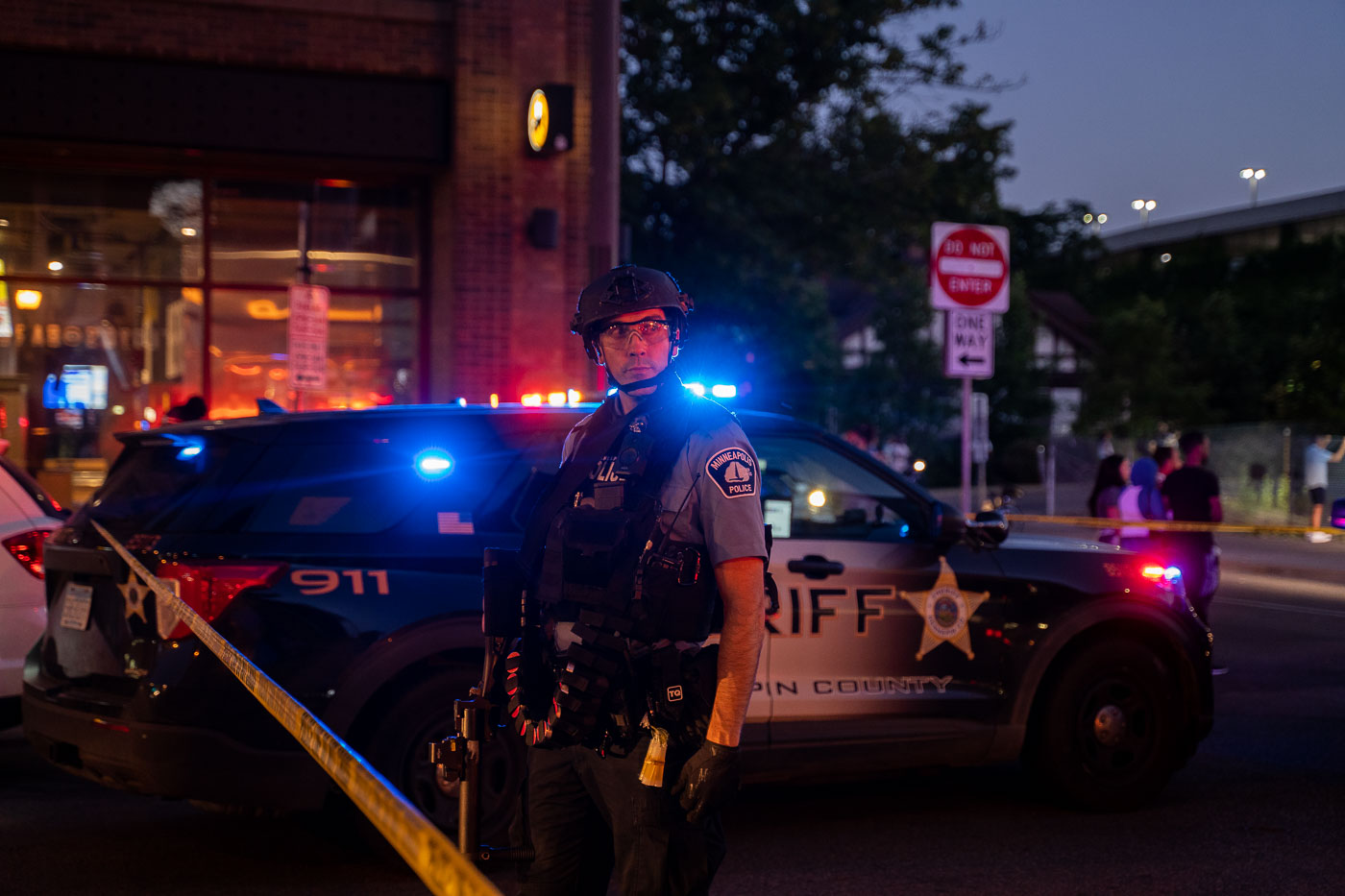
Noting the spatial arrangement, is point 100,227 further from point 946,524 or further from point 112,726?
point 946,524

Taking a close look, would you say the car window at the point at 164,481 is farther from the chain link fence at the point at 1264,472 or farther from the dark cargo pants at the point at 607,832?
the chain link fence at the point at 1264,472

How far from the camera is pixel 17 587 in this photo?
6914 millimetres

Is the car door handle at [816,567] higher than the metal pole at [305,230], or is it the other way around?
the metal pole at [305,230]

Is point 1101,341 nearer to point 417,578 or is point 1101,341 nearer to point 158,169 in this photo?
point 158,169

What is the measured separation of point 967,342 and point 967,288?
0.45 meters

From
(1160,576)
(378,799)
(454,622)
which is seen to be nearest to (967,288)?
(1160,576)

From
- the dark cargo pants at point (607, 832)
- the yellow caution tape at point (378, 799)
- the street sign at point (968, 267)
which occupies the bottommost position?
the dark cargo pants at point (607, 832)

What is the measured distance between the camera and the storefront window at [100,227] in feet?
45.4

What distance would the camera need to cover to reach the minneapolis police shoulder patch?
10.4ft

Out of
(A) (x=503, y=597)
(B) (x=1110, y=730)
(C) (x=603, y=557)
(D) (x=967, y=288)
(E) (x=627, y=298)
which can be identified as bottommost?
(B) (x=1110, y=730)

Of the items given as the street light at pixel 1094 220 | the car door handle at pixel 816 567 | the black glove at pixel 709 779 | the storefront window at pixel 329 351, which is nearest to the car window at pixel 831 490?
the car door handle at pixel 816 567

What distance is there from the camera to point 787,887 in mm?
5254

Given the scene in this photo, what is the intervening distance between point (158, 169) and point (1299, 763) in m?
11.4

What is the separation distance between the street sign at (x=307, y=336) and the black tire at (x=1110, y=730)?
706 cm
